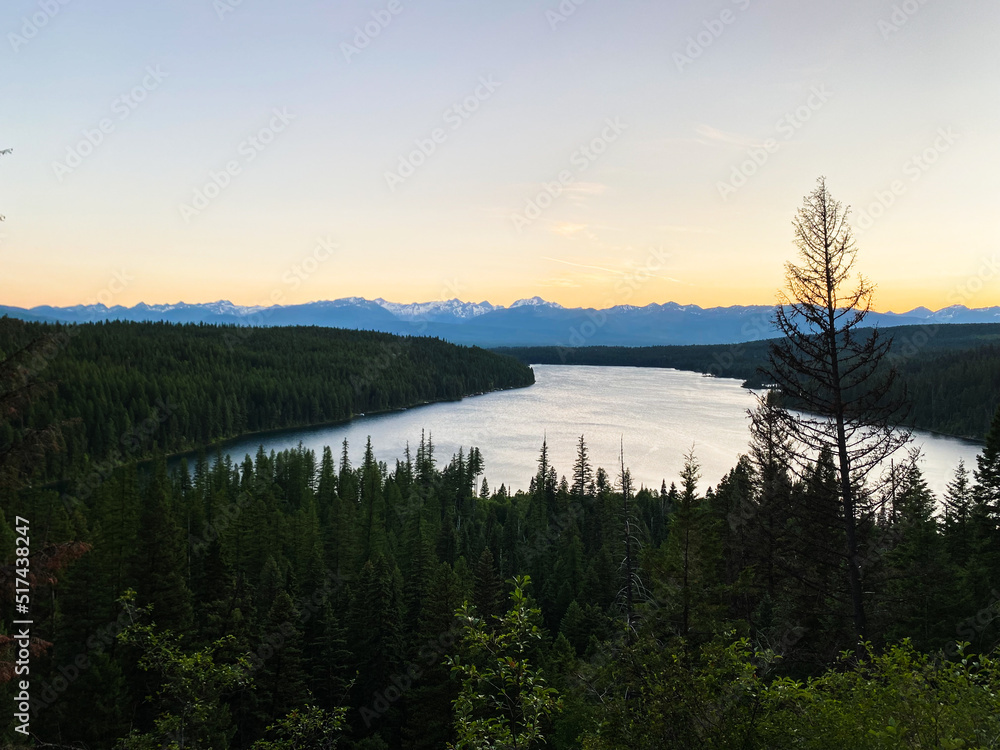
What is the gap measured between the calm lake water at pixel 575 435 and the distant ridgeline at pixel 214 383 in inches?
300

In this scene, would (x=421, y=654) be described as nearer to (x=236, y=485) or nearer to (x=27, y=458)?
(x=27, y=458)

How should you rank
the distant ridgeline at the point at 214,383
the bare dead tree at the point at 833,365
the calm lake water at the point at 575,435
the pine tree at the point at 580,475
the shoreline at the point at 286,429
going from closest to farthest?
the bare dead tree at the point at 833,365 → the pine tree at the point at 580,475 → the calm lake water at the point at 575,435 → the distant ridgeline at the point at 214,383 → the shoreline at the point at 286,429

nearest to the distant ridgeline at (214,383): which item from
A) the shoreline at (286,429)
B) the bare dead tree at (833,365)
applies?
the shoreline at (286,429)

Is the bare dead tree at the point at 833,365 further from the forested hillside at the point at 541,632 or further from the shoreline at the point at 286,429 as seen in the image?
the shoreline at the point at 286,429

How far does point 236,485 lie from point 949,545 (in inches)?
2374

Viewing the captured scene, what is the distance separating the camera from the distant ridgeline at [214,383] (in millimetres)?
92250

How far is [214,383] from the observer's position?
121 m

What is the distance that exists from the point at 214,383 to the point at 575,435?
7494 cm

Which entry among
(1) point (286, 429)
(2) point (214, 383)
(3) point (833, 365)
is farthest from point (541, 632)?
(2) point (214, 383)

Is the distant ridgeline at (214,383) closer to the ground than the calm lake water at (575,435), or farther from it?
farther from it

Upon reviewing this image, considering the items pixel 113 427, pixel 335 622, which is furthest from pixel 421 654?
pixel 113 427

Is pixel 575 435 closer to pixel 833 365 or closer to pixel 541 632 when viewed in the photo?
pixel 833 365

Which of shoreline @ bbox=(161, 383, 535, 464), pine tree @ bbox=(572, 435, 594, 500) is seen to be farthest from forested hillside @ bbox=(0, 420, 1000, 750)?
shoreline @ bbox=(161, 383, 535, 464)

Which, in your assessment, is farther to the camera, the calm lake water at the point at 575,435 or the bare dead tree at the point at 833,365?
the calm lake water at the point at 575,435
